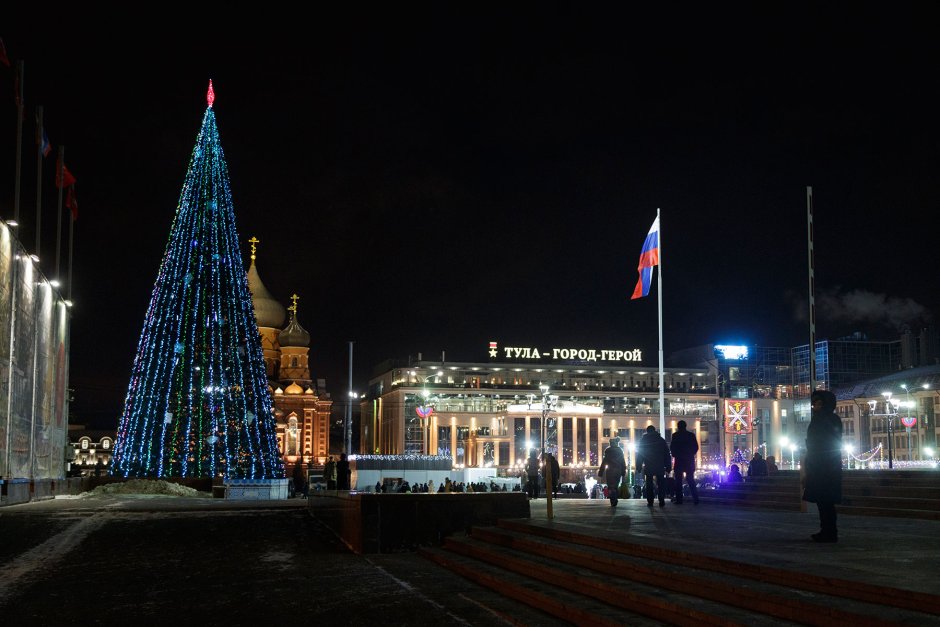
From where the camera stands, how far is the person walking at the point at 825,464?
11945mm

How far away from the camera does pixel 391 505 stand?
60.0 ft

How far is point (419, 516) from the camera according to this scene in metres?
18.4

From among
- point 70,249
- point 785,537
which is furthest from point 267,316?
point 785,537

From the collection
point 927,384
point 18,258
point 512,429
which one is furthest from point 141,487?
point 512,429

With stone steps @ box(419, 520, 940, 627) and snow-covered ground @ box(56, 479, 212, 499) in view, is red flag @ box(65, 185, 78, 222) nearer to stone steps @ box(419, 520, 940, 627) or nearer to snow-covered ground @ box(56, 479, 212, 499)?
snow-covered ground @ box(56, 479, 212, 499)

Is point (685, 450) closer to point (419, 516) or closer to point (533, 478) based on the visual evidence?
point (419, 516)

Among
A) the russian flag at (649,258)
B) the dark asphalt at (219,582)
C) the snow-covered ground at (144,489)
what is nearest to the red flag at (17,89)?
the snow-covered ground at (144,489)

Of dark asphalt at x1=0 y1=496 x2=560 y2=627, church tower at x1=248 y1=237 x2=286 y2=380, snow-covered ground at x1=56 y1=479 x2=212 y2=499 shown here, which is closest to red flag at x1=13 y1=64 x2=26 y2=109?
snow-covered ground at x1=56 y1=479 x2=212 y2=499

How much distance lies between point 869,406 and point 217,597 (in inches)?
3645

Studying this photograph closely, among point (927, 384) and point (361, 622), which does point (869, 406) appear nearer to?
point (927, 384)

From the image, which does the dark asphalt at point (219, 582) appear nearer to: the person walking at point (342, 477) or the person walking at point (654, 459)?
the person walking at point (654, 459)

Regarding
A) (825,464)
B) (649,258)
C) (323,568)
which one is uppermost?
(649,258)

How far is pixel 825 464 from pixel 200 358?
132ft

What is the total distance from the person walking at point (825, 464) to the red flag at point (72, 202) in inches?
1794
